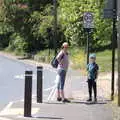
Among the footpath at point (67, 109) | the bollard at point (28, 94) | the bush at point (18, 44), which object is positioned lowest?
the footpath at point (67, 109)

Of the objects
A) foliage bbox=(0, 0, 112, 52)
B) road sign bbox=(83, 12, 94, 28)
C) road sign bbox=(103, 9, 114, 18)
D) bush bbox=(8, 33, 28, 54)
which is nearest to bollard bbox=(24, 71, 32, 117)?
road sign bbox=(103, 9, 114, 18)

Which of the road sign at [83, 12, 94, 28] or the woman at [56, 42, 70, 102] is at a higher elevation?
the road sign at [83, 12, 94, 28]

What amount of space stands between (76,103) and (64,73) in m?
0.97

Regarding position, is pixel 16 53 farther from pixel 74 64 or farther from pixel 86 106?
pixel 86 106

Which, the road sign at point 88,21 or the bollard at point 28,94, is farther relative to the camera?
the road sign at point 88,21

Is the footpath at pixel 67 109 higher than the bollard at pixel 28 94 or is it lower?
lower

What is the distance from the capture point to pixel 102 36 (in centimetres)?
4084

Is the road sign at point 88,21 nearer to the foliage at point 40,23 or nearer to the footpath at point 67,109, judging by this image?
the footpath at point 67,109

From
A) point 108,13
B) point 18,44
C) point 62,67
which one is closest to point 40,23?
point 18,44

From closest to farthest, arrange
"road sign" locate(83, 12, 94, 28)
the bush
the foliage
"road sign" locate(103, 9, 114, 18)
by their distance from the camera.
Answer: "road sign" locate(103, 9, 114, 18), "road sign" locate(83, 12, 94, 28), the foliage, the bush

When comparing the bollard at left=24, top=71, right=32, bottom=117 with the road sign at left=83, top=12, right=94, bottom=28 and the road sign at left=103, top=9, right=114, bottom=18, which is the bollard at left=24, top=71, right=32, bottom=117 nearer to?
the road sign at left=103, top=9, right=114, bottom=18

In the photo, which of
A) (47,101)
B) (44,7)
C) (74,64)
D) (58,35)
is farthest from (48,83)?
(44,7)

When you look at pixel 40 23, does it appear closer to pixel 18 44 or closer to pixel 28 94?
pixel 18 44

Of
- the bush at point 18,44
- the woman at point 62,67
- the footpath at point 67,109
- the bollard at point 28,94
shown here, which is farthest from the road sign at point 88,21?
the bush at point 18,44
